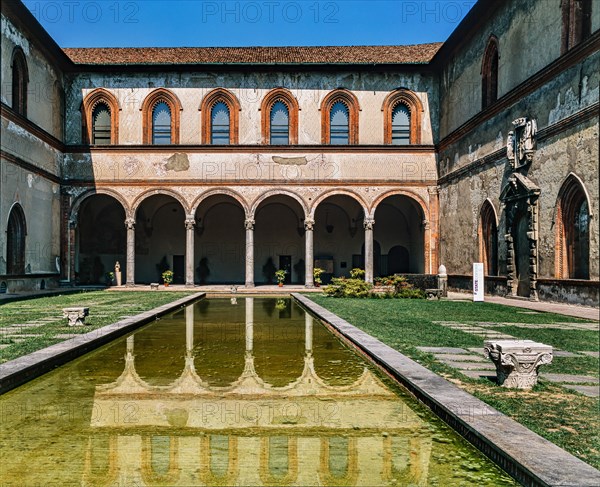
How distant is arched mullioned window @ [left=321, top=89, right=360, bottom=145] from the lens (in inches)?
1006

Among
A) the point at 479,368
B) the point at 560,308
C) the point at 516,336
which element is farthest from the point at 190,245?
the point at 479,368

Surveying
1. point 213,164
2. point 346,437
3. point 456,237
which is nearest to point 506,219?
point 456,237

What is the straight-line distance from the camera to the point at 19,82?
21125 millimetres

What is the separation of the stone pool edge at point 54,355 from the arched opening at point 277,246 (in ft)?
66.0

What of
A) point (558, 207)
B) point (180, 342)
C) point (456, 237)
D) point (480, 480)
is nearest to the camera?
point (480, 480)

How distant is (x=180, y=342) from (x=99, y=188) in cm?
1868

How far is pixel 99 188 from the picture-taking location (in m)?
25.7

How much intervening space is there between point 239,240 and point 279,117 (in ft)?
24.5

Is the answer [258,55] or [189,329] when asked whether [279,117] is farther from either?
[189,329]

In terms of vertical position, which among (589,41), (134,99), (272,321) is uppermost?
(134,99)

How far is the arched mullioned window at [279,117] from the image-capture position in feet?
83.9

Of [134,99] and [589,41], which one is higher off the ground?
[134,99]

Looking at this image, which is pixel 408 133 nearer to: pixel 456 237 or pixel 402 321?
pixel 456 237

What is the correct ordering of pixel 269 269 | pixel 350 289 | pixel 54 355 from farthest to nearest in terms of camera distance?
pixel 269 269
pixel 350 289
pixel 54 355
